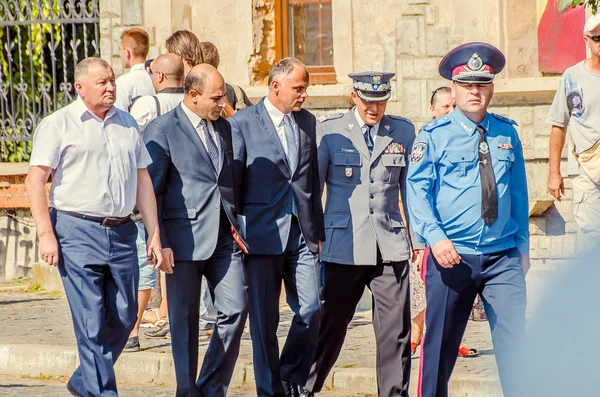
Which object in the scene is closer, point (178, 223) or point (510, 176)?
point (510, 176)

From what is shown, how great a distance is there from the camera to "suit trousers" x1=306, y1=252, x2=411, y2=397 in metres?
6.77

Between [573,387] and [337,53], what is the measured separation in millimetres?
9932

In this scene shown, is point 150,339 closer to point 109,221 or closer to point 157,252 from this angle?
point 157,252

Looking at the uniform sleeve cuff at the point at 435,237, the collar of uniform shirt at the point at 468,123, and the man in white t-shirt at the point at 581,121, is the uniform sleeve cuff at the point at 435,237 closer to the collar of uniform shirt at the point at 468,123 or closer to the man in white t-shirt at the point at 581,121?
the collar of uniform shirt at the point at 468,123

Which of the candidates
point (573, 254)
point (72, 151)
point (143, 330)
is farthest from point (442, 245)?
point (143, 330)

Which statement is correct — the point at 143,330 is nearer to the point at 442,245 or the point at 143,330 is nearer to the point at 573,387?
the point at 442,245

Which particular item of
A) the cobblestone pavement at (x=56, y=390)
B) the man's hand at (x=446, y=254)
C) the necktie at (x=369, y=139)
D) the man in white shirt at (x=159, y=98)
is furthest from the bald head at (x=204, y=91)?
the cobblestone pavement at (x=56, y=390)

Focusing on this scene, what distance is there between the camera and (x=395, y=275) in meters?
6.88

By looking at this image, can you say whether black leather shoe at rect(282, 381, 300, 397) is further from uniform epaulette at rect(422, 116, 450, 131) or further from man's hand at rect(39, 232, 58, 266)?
uniform epaulette at rect(422, 116, 450, 131)

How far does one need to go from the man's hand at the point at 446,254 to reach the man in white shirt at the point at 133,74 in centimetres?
363

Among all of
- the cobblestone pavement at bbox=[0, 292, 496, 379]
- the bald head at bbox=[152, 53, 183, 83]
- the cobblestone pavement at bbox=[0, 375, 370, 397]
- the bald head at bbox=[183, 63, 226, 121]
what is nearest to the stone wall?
the cobblestone pavement at bbox=[0, 292, 496, 379]

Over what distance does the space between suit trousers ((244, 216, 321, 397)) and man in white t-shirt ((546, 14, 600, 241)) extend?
79.6 inches

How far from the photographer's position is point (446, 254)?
585 centimetres

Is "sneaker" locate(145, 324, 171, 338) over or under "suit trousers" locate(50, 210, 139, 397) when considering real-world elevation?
Result: under
